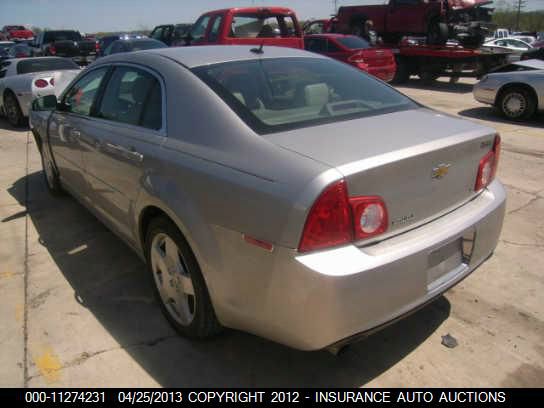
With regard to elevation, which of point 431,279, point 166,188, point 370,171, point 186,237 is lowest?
point 431,279

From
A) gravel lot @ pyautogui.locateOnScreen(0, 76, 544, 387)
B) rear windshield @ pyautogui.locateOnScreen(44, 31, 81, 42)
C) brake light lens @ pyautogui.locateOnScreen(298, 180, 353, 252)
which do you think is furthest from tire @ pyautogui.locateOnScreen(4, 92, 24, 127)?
rear windshield @ pyautogui.locateOnScreen(44, 31, 81, 42)

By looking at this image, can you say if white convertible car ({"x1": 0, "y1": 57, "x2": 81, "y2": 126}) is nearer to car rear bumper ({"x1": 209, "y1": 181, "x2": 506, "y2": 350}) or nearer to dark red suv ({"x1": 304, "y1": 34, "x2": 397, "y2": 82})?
dark red suv ({"x1": 304, "y1": 34, "x2": 397, "y2": 82})

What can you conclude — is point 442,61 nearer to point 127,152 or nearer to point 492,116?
point 492,116

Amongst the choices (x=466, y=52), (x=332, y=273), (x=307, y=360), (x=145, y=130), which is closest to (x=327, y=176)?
(x=332, y=273)

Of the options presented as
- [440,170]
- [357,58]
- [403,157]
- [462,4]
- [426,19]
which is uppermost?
[462,4]

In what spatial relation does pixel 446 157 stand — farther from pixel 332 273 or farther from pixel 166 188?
pixel 166 188

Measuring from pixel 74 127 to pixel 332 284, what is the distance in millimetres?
2864

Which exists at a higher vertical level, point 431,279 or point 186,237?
point 186,237

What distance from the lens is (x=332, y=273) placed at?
6.06ft

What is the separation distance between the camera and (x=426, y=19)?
15.3 metres

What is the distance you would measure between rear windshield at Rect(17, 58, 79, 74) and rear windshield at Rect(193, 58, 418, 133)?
8.36 meters

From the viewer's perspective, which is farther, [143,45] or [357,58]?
[143,45]

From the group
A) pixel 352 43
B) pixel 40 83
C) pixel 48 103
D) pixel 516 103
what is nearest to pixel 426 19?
pixel 352 43

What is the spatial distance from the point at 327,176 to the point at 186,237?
87 cm
